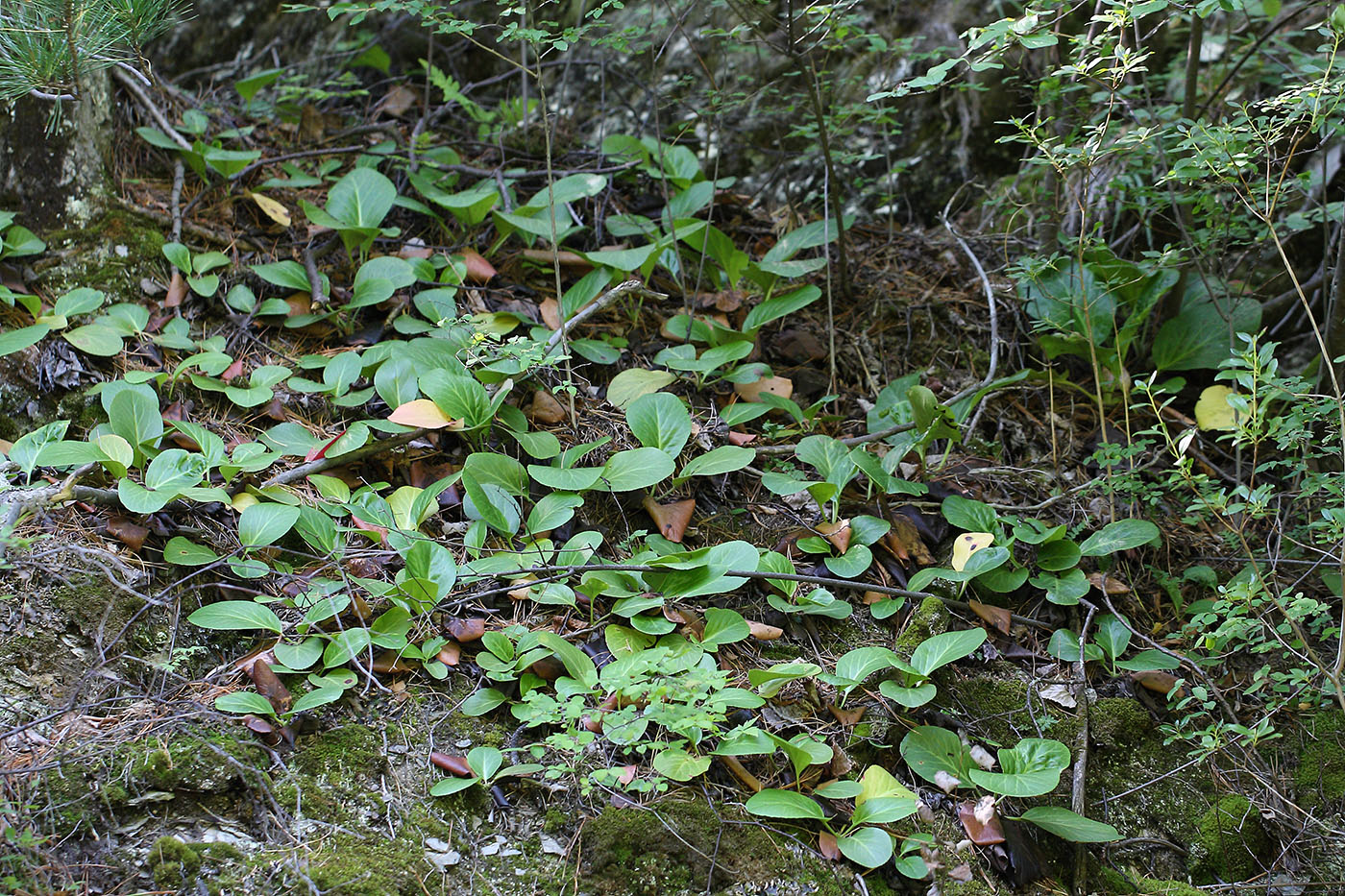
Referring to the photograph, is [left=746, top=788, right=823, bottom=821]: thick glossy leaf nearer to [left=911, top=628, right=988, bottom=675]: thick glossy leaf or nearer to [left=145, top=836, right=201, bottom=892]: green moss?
[left=911, top=628, right=988, bottom=675]: thick glossy leaf

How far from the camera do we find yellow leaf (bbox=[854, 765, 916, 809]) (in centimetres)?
202

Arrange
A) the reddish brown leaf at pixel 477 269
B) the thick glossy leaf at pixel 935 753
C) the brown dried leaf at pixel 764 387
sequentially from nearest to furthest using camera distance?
the thick glossy leaf at pixel 935 753, the brown dried leaf at pixel 764 387, the reddish brown leaf at pixel 477 269

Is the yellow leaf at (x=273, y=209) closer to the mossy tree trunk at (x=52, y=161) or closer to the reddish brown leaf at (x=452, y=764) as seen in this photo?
the mossy tree trunk at (x=52, y=161)

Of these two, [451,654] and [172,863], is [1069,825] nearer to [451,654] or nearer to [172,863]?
[451,654]

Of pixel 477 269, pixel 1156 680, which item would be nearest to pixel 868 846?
pixel 1156 680

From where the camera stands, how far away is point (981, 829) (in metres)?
2.09

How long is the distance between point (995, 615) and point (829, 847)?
97cm

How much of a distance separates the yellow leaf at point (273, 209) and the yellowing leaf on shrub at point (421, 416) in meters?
1.15

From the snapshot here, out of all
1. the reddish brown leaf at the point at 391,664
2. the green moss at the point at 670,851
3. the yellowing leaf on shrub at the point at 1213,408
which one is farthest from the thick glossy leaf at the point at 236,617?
the yellowing leaf on shrub at the point at 1213,408

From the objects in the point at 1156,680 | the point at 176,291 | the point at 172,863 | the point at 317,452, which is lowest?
the point at 1156,680

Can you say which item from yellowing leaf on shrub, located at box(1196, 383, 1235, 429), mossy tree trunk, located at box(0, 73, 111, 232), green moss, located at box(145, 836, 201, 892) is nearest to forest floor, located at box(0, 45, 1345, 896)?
green moss, located at box(145, 836, 201, 892)

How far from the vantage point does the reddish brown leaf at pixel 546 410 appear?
9.39 feet

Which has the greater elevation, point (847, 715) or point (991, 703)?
point (847, 715)

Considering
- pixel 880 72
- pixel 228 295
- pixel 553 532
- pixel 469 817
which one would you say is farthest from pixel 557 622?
pixel 880 72
